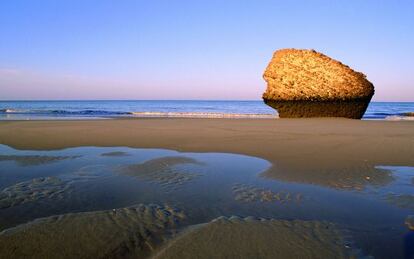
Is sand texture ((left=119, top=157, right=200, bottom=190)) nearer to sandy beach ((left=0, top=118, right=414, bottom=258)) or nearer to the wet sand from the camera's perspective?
sandy beach ((left=0, top=118, right=414, bottom=258))

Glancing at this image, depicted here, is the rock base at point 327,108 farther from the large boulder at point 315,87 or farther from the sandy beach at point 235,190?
the sandy beach at point 235,190

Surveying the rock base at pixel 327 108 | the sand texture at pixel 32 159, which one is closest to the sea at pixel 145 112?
the rock base at pixel 327 108

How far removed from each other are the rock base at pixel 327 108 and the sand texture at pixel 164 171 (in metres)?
10.4

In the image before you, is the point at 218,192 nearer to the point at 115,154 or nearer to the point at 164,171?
the point at 164,171

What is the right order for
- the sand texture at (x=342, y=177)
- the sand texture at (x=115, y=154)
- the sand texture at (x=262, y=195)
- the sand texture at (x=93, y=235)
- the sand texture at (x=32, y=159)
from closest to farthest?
the sand texture at (x=93, y=235), the sand texture at (x=262, y=195), the sand texture at (x=342, y=177), the sand texture at (x=32, y=159), the sand texture at (x=115, y=154)

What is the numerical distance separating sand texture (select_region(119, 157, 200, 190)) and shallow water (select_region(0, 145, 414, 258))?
1 cm

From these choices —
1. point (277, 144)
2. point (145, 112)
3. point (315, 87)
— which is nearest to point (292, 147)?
point (277, 144)

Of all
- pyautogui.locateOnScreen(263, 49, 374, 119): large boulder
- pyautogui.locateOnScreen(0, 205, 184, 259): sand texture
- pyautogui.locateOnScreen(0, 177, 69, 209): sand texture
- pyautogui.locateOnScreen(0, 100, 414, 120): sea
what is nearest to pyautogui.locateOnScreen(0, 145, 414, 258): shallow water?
pyautogui.locateOnScreen(0, 177, 69, 209): sand texture

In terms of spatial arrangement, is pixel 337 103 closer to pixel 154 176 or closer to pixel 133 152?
pixel 133 152

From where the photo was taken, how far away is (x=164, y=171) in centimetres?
392

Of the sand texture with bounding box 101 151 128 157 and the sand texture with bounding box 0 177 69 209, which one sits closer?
the sand texture with bounding box 0 177 69 209

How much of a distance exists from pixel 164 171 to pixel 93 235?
6.25 ft

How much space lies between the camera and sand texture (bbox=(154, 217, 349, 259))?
182 cm

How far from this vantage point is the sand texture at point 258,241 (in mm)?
1817
